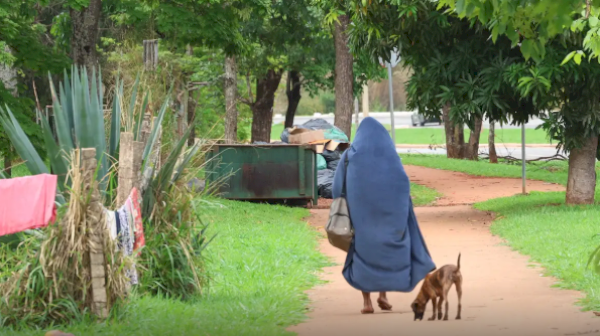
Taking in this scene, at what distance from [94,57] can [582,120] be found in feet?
28.9

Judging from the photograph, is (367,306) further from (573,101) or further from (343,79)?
(343,79)

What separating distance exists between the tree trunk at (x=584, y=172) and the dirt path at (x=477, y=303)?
8.93 ft

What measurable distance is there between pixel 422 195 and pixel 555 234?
347 inches

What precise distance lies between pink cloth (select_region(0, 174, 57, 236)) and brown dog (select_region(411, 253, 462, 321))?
2.91 metres

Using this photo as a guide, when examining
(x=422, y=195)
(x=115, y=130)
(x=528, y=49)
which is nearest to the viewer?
(x=528, y=49)

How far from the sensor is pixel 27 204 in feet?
24.7

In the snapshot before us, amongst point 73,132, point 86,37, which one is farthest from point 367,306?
point 86,37

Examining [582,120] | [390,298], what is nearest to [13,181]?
[390,298]

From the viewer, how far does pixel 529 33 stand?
22.4 ft

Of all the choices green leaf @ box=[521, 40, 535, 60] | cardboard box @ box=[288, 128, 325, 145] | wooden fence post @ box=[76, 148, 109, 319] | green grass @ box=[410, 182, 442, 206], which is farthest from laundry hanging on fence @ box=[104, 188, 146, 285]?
cardboard box @ box=[288, 128, 325, 145]

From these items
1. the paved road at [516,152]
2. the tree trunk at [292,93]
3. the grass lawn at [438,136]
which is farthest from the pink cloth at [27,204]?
the grass lawn at [438,136]

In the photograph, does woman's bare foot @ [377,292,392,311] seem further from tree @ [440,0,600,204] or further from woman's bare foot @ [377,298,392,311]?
tree @ [440,0,600,204]

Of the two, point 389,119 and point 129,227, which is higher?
point 389,119

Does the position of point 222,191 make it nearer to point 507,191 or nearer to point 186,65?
point 507,191
